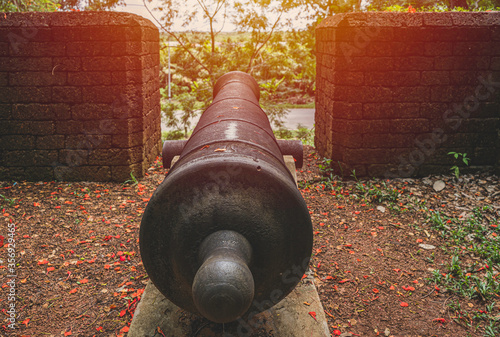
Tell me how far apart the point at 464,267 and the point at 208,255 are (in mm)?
3091

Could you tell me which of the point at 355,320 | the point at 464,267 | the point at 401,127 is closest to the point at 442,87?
the point at 401,127

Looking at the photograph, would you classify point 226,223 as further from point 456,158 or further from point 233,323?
point 456,158

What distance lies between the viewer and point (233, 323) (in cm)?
270

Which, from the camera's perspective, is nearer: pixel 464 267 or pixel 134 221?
pixel 464 267

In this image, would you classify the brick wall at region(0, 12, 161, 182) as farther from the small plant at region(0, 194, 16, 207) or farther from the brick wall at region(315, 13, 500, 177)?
the brick wall at region(315, 13, 500, 177)

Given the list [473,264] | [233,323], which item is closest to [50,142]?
[233,323]

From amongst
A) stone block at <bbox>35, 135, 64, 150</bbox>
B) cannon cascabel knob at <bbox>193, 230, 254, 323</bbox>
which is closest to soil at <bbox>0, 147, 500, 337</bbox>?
stone block at <bbox>35, 135, 64, 150</bbox>

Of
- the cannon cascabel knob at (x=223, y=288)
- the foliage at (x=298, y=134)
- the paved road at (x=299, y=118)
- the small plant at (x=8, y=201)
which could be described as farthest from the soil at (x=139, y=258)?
the paved road at (x=299, y=118)

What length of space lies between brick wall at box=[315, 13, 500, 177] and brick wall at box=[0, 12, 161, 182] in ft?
9.16

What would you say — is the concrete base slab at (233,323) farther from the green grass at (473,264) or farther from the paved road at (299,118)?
the paved road at (299,118)

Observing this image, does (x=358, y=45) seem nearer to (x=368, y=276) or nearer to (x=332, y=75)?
(x=332, y=75)

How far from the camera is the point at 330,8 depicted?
8016 millimetres

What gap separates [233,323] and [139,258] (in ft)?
5.22

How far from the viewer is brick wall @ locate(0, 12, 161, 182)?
17.4 feet
